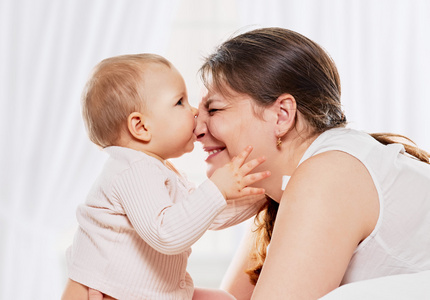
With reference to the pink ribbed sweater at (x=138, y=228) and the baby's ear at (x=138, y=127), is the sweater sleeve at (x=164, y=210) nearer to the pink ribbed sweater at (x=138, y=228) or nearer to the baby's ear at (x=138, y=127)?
the pink ribbed sweater at (x=138, y=228)

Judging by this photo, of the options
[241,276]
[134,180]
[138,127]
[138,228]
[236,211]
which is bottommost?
[241,276]

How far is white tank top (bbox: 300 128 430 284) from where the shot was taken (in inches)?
59.2

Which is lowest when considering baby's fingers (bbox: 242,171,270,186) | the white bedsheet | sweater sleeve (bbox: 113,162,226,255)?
the white bedsheet

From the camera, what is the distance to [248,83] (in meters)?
1.73

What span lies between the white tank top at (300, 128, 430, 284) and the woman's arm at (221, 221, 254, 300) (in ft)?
2.08

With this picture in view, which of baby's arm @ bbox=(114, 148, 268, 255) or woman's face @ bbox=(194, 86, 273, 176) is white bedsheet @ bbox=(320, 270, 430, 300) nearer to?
baby's arm @ bbox=(114, 148, 268, 255)

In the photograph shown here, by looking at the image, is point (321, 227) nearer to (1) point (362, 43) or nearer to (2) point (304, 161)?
(2) point (304, 161)

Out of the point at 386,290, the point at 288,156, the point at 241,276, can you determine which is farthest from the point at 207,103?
the point at 386,290

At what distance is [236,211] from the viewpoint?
1916 millimetres

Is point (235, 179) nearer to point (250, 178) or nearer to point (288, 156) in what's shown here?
point (250, 178)

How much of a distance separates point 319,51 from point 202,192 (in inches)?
24.0

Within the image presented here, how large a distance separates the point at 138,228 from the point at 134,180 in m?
0.13

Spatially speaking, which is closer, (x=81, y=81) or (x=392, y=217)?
(x=392, y=217)

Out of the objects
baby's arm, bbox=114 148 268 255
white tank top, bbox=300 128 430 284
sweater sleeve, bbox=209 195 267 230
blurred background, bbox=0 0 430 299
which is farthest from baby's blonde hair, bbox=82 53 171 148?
blurred background, bbox=0 0 430 299
